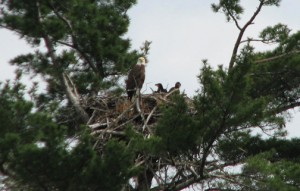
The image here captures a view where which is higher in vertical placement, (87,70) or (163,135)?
(87,70)

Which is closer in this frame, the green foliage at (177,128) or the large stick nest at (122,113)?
the green foliage at (177,128)

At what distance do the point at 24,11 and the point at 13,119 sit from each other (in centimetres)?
188

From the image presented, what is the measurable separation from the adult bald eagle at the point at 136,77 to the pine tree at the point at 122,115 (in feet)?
0.72

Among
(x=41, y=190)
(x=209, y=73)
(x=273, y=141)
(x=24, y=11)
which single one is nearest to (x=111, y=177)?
(x=41, y=190)

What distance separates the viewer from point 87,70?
14.6 meters

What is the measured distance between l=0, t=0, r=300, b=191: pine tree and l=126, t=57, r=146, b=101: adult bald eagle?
22 cm

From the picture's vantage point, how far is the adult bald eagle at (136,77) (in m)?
14.0

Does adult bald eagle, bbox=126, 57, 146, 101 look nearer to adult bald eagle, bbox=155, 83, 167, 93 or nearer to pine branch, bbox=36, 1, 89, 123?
adult bald eagle, bbox=155, 83, 167, 93

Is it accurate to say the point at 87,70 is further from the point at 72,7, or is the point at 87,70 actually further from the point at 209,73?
the point at 209,73

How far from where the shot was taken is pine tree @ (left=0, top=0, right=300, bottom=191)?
403 inches

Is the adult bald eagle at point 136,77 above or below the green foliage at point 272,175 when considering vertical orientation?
above

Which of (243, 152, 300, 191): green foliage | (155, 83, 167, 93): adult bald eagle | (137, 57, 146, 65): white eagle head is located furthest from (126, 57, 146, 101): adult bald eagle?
(243, 152, 300, 191): green foliage

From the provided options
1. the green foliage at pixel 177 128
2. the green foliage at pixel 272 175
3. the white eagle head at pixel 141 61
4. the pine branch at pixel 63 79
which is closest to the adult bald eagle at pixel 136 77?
the white eagle head at pixel 141 61

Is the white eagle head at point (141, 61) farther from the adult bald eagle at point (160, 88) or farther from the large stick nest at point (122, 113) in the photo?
the large stick nest at point (122, 113)
